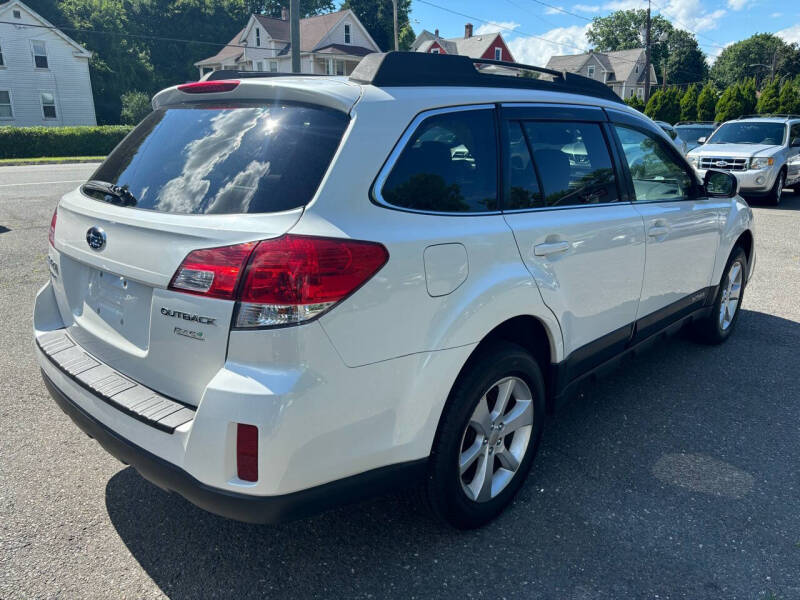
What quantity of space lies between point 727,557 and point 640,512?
39 centimetres

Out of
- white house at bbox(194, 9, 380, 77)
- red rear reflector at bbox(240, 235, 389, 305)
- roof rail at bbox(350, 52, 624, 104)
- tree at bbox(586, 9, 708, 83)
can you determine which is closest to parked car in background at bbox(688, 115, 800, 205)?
roof rail at bbox(350, 52, 624, 104)

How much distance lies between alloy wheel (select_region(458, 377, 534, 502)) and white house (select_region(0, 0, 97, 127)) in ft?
140

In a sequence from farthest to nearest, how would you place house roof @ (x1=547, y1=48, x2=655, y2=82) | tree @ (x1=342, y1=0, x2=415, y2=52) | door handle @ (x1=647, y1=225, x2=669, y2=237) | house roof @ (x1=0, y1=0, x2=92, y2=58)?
house roof @ (x1=547, y1=48, x2=655, y2=82)
tree @ (x1=342, y1=0, x2=415, y2=52)
house roof @ (x1=0, y1=0, x2=92, y2=58)
door handle @ (x1=647, y1=225, x2=669, y2=237)

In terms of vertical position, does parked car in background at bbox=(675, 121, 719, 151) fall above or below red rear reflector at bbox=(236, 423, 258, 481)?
above

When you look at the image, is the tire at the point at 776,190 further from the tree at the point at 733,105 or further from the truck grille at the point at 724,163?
the tree at the point at 733,105

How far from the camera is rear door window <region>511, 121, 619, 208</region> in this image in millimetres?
2971

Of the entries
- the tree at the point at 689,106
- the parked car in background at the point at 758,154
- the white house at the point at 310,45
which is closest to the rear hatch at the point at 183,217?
the parked car in background at the point at 758,154

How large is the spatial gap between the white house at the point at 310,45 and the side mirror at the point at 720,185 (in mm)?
43585

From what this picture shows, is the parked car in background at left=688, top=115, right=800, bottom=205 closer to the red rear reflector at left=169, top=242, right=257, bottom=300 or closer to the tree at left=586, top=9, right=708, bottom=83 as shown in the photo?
the red rear reflector at left=169, top=242, right=257, bottom=300

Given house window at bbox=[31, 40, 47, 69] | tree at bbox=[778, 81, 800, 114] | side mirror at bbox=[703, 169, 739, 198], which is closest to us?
side mirror at bbox=[703, 169, 739, 198]

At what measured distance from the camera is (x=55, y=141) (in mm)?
27906

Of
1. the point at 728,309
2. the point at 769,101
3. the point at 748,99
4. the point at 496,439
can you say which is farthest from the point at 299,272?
the point at 769,101

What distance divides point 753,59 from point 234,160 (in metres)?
134

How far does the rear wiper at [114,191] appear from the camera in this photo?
2479 millimetres
